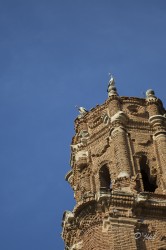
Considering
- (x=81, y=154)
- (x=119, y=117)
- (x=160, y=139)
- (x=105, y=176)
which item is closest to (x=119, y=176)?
(x=105, y=176)

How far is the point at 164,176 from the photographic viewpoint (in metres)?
35.3

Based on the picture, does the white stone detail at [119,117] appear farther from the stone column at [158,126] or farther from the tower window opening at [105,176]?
the tower window opening at [105,176]

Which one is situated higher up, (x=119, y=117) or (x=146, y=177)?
(x=119, y=117)

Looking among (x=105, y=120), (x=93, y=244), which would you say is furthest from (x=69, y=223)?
(x=105, y=120)

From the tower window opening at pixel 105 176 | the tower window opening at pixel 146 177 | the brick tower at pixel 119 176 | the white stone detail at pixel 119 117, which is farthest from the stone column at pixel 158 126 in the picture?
the tower window opening at pixel 105 176

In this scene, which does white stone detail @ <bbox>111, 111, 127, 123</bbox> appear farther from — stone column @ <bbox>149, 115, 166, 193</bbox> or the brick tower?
stone column @ <bbox>149, 115, 166, 193</bbox>

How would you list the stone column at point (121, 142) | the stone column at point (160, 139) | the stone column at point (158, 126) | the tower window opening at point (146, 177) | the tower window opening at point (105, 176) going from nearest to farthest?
the stone column at point (121, 142), the stone column at point (160, 139), the stone column at point (158, 126), the tower window opening at point (146, 177), the tower window opening at point (105, 176)

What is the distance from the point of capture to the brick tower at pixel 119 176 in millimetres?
32156

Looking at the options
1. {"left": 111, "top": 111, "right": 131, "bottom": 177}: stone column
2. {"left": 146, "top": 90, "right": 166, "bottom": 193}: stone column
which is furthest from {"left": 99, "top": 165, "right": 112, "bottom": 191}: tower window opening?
{"left": 146, "top": 90, "right": 166, "bottom": 193}: stone column

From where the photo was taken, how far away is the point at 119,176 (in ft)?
114

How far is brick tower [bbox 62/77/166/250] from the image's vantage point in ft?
105

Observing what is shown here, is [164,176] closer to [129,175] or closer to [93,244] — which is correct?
[129,175]

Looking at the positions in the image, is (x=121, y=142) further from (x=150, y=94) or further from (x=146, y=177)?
(x=150, y=94)

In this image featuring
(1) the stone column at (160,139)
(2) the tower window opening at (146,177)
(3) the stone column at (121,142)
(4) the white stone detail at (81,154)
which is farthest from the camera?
(4) the white stone detail at (81,154)
